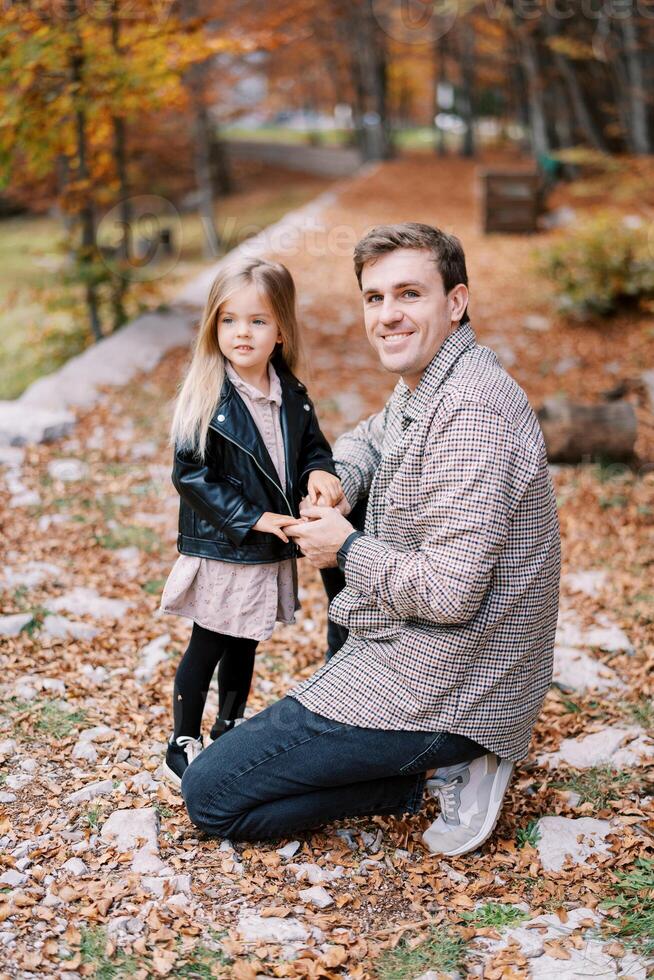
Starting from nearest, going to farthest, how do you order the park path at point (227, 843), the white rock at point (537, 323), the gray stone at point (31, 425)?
the park path at point (227, 843), the gray stone at point (31, 425), the white rock at point (537, 323)

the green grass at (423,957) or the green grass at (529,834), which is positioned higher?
the green grass at (529,834)

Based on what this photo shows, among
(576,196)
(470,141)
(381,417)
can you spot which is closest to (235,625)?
(381,417)

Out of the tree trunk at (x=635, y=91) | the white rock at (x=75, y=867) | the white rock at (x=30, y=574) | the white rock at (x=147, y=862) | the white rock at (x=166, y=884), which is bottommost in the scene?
the white rock at (x=166, y=884)

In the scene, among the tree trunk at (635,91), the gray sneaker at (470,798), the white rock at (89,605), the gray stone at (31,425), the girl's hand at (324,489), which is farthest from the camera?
the tree trunk at (635,91)

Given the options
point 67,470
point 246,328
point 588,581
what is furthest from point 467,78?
point 246,328

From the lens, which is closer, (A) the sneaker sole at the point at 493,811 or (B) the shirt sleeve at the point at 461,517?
(B) the shirt sleeve at the point at 461,517

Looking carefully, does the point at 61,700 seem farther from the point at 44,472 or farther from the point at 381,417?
the point at 44,472

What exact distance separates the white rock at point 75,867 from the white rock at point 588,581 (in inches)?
112

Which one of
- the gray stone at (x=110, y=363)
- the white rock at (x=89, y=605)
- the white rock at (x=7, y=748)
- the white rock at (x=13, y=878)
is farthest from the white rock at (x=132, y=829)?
the gray stone at (x=110, y=363)

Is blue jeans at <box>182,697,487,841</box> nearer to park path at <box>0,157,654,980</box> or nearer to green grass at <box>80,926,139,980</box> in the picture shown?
park path at <box>0,157,654,980</box>

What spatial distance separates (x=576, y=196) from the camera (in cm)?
1527

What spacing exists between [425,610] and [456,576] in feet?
0.44

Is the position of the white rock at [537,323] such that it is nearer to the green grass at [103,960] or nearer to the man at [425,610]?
the man at [425,610]

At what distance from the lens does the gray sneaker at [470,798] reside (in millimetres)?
2906
